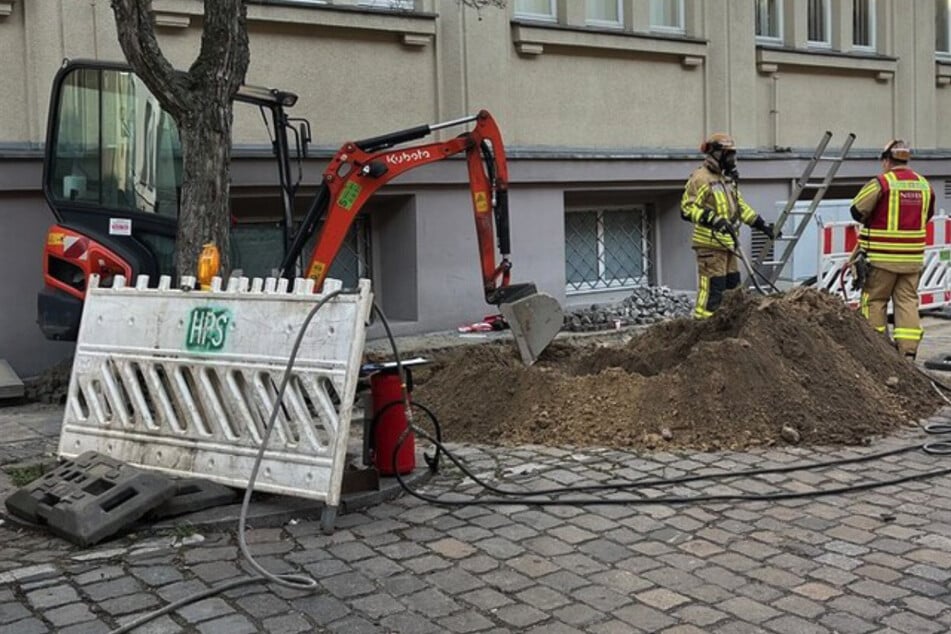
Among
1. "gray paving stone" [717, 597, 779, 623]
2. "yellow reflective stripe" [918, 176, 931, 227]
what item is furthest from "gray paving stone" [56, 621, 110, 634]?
"yellow reflective stripe" [918, 176, 931, 227]

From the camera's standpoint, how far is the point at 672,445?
6.58 m

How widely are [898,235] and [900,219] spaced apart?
5.6 inches

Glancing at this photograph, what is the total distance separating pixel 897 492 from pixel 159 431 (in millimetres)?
3873

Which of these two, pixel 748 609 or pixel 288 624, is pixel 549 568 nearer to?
pixel 748 609

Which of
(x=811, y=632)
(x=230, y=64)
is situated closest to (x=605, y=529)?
(x=811, y=632)

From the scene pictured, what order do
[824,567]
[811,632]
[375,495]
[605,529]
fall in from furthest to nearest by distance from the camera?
1. [375,495]
2. [605,529]
3. [824,567]
4. [811,632]

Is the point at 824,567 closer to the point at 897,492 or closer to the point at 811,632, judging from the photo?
the point at 811,632

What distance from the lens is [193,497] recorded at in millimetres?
5180

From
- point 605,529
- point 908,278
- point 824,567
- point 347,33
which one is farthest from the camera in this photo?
point 347,33

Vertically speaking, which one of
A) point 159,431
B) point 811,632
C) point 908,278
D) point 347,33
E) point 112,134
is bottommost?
point 811,632

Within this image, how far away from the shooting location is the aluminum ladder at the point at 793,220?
11148mm

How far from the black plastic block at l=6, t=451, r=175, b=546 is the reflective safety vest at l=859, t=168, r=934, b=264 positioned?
270 inches

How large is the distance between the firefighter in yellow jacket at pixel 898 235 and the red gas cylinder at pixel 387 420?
5.47m

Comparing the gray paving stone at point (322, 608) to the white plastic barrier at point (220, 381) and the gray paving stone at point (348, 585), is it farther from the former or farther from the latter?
the white plastic barrier at point (220, 381)
